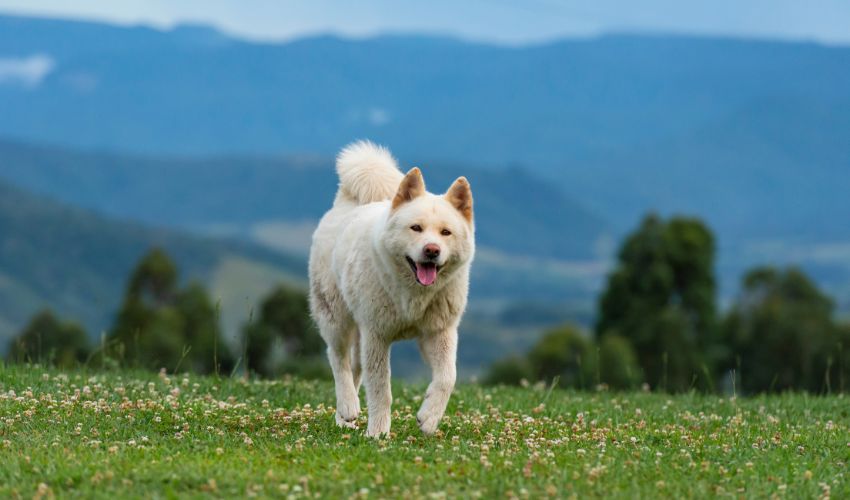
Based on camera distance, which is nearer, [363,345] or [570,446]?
[570,446]

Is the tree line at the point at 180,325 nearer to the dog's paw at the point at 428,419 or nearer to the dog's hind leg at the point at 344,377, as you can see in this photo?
the dog's hind leg at the point at 344,377

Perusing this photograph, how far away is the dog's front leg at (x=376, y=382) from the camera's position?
11.1 metres

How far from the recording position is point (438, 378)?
1069 cm

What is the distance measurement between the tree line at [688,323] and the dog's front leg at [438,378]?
260 ft

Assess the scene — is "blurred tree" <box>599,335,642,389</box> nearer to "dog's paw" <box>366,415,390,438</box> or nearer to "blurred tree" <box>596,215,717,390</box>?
"blurred tree" <box>596,215,717,390</box>

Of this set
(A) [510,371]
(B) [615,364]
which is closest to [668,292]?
(B) [615,364]

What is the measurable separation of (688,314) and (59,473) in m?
93.6

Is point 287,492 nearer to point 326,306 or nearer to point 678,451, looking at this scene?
point 678,451

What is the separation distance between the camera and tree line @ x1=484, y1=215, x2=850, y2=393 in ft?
307

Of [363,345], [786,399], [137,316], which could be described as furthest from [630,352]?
[363,345]

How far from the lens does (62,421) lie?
10922mm

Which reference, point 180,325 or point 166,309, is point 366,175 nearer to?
point 166,309

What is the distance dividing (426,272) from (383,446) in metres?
1.56

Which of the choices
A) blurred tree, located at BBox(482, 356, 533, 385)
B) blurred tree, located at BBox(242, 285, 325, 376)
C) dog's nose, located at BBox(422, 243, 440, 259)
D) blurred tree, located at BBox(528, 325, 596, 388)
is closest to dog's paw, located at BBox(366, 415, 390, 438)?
dog's nose, located at BBox(422, 243, 440, 259)
